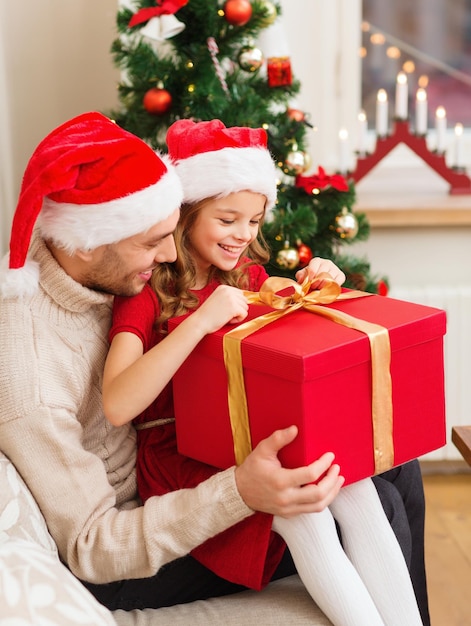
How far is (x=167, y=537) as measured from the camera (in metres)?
1.31

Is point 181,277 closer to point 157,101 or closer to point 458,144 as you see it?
point 157,101

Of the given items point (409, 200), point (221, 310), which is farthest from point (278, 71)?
point (221, 310)

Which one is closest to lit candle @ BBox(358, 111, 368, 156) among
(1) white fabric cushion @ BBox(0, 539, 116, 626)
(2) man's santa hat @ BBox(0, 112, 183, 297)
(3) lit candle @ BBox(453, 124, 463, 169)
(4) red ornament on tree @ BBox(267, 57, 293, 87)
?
(3) lit candle @ BBox(453, 124, 463, 169)

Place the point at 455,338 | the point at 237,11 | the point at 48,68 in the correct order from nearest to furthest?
the point at 237,11, the point at 48,68, the point at 455,338

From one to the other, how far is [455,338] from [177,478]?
1.62 m

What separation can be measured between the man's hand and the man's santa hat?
15.6 inches

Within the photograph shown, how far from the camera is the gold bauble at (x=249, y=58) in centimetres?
212

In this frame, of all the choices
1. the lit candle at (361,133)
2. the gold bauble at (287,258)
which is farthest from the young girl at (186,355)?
the lit candle at (361,133)

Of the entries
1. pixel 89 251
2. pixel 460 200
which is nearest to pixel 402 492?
pixel 89 251

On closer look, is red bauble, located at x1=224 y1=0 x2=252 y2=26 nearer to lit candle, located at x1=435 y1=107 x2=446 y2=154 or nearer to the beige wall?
the beige wall

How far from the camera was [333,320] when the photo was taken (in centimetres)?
132

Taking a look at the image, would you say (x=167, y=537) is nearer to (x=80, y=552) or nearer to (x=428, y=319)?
(x=80, y=552)

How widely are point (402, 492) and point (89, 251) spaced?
0.76m

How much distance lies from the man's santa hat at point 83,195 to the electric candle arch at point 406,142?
5.26ft
